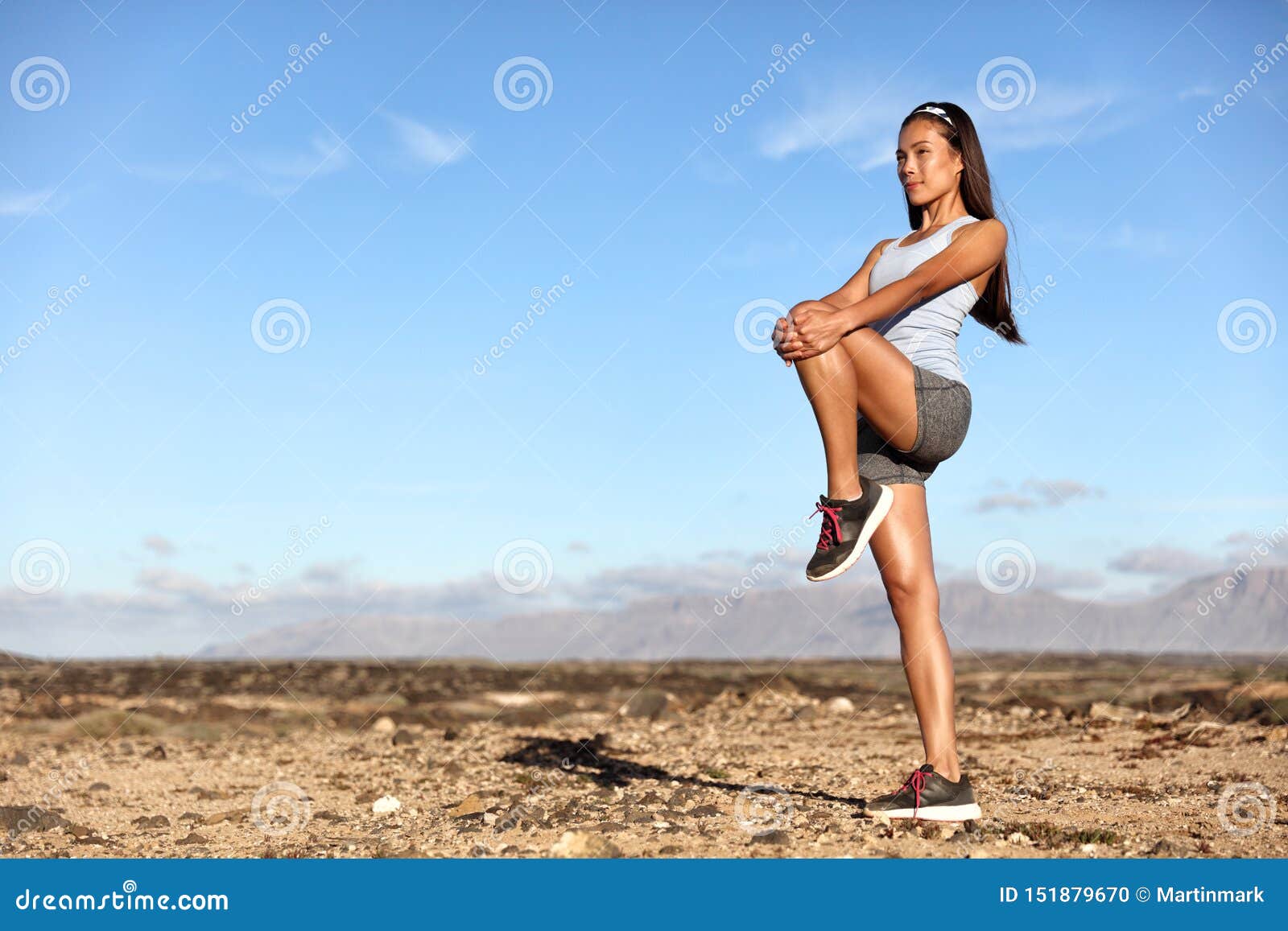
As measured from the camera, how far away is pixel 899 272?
435 centimetres

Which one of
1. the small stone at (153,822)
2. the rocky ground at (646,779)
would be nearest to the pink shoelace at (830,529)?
the rocky ground at (646,779)

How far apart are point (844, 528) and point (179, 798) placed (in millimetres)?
5309

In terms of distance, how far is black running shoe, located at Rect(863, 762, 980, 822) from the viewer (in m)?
4.23

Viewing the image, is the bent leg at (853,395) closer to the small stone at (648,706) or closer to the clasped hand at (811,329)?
the clasped hand at (811,329)

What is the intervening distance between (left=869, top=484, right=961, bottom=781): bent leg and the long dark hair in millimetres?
881

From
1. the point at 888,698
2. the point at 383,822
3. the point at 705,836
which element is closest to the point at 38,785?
the point at 383,822

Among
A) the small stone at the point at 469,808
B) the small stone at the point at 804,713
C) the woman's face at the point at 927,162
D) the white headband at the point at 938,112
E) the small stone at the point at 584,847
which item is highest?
the white headband at the point at 938,112

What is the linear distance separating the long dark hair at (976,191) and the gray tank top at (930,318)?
0.15 m

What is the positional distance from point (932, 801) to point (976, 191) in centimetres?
247

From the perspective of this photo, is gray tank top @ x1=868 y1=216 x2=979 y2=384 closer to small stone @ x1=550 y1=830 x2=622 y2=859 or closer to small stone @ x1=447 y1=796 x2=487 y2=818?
small stone @ x1=550 y1=830 x2=622 y2=859

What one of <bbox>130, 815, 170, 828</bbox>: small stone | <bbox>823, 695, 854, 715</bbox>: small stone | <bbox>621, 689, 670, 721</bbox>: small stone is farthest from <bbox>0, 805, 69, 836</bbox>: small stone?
<bbox>823, 695, 854, 715</bbox>: small stone

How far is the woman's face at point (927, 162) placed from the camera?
4438mm

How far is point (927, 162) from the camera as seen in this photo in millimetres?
4457

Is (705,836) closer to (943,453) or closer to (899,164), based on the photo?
(943,453)
